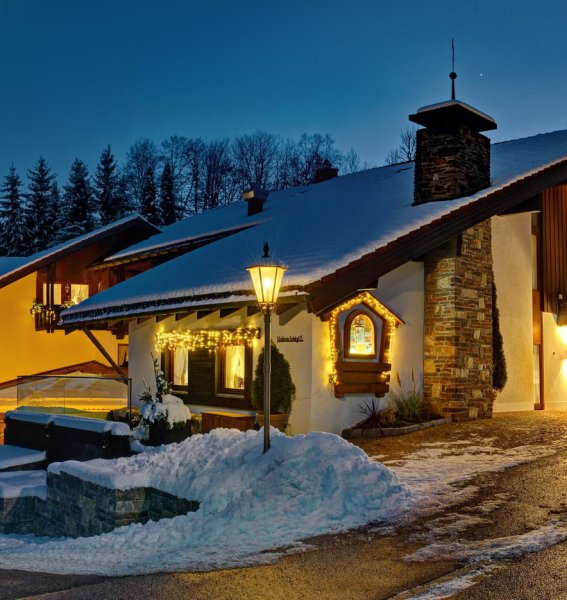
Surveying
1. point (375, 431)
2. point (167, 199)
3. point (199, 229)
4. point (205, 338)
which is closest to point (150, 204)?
point (167, 199)

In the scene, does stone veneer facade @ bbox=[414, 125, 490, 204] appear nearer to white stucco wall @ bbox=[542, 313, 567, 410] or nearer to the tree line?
white stucco wall @ bbox=[542, 313, 567, 410]

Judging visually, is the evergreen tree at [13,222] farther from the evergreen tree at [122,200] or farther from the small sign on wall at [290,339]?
the small sign on wall at [290,339]

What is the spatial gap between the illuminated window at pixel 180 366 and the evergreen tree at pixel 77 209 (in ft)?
92.0

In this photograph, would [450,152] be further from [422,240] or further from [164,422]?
[164,422]

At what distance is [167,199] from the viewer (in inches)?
1948

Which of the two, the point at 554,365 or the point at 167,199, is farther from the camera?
the point at 167,199

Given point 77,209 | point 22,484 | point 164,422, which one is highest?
point 77,209

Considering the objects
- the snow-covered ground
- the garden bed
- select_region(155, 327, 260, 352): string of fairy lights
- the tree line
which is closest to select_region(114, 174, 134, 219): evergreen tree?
the tree line

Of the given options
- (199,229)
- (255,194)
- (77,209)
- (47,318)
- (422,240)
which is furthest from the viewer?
(77,209)

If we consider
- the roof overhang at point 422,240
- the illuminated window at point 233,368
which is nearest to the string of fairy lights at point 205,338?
the illuminated window at point 233,368

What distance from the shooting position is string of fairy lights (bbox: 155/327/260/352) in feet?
49.7

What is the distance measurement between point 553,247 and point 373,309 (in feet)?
21.6

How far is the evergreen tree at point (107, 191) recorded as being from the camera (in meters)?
48.7

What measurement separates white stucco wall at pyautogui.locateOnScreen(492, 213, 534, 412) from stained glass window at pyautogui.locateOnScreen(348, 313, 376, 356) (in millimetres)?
3967
